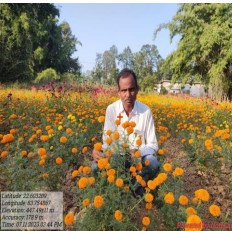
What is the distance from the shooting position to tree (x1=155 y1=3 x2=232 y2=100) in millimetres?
17156

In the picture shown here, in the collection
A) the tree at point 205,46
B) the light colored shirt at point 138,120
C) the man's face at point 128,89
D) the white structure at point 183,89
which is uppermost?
the tree at point 205,46

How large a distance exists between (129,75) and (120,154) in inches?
33.3

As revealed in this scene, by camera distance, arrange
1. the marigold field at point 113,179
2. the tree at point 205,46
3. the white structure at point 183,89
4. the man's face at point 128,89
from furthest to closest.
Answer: the white structure at point 183,89, the tree at point 205,46, the man's face at point 128,89, the marigold field at point 113,179

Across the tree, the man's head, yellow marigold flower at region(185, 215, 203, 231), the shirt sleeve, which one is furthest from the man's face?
the tree

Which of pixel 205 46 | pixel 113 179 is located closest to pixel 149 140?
pixel 113 179

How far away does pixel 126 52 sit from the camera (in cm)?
8088

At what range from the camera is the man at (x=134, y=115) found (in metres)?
2.82

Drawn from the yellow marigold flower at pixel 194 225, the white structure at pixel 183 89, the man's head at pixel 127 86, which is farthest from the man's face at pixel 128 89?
the white structure at pixel 183 89

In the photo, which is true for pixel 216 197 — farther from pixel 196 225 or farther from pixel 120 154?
pixel 196 225

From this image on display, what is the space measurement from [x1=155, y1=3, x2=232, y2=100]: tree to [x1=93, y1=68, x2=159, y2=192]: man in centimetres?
1467

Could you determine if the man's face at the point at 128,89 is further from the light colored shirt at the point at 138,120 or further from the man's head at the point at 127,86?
the light colored shirt at the point at 138,120

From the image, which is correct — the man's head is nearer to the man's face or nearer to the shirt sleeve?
the man's face

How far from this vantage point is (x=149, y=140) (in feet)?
9.89

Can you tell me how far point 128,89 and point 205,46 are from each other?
15433mm
